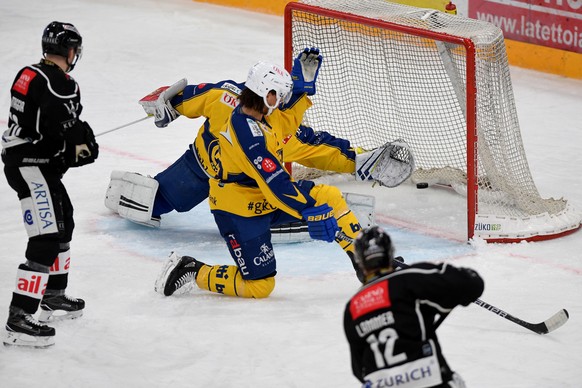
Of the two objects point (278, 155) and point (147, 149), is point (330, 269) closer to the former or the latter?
point (278, 155)

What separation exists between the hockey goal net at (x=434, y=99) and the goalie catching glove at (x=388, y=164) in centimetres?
36

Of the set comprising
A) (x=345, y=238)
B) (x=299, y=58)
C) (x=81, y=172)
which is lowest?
(x=81, y=172)

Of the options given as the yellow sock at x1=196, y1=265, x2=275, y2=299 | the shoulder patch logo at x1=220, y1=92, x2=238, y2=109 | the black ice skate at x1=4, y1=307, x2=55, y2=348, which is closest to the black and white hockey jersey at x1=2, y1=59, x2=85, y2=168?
the black ice skate at x1=4, y1=307, x2=55, y2=348

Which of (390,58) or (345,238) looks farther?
(390,58)

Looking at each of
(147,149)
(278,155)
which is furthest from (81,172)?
(278,155)

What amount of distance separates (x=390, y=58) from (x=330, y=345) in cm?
258

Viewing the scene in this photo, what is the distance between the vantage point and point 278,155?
5.30m

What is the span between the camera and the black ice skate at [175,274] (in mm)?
5359

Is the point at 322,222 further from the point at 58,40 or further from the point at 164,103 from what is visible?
the point at 164,103

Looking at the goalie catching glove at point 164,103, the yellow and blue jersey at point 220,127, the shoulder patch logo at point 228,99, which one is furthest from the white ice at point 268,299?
the shoulder patch logo at point 228,99

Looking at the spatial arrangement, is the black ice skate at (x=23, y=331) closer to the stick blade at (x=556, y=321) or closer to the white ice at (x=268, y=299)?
the white ice at (x=268, y=299)

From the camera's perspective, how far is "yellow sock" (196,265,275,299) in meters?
5.33

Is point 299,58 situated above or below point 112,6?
above

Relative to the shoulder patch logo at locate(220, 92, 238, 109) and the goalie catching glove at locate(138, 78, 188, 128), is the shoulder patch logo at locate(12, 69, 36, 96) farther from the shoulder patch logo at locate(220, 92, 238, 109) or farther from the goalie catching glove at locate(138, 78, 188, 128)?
the goalie catching glove at locate(138, 78, 188, 128)
